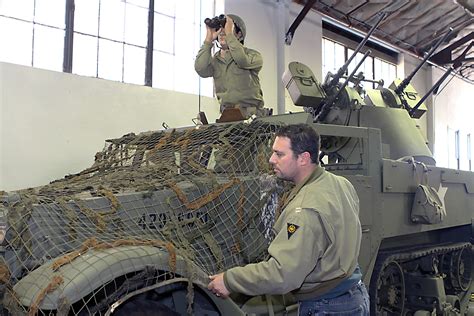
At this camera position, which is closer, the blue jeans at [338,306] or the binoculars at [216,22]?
the blue jeans at [338,306]

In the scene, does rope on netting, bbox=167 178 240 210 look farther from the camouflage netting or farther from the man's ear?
the man's ear

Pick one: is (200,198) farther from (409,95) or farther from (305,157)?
(409,95)

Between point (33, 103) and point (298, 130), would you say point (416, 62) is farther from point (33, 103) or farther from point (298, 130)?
point (298, 130)

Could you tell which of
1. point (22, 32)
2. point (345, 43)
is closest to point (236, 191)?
point (22, 32)

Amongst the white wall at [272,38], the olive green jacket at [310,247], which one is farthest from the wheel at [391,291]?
the white wall at [272,38]

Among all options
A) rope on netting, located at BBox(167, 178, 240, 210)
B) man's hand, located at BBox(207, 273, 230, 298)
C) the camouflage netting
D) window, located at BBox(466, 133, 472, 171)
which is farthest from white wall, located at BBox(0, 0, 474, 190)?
window, located at BBox(466, 133, 472, 171)

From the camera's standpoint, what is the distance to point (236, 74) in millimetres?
5059

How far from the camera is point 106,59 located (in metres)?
7.66

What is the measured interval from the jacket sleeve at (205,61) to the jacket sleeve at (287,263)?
300 centimetres

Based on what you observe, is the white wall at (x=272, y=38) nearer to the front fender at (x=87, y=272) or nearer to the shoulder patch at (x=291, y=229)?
the front fender at (x=87, y=272)

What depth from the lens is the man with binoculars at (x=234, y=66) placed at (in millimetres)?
4945

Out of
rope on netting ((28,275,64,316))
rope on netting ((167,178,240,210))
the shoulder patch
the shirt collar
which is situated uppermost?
the shirt collar

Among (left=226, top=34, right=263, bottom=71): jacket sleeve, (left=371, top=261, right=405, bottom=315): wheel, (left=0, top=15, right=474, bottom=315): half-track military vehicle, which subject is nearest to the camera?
(left=0, top=15, right=474, bottom=315): half-track military vehicle

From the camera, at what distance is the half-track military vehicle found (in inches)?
100
